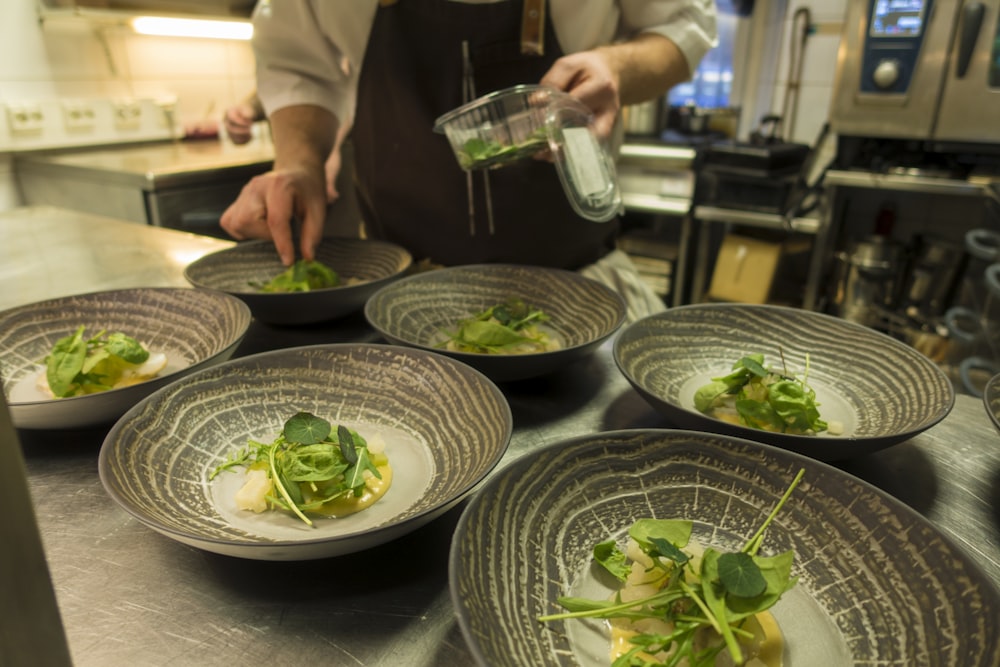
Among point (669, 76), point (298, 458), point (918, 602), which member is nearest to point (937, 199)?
point (669, 76)

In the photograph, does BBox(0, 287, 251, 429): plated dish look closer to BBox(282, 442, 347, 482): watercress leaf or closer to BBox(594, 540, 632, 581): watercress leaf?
BBox(282, 442, 347, 482): watercress leaf

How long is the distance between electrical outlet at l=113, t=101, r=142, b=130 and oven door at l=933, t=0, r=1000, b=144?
10.4 ft

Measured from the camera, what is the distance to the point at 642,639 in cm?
46

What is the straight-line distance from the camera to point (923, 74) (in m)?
2.45

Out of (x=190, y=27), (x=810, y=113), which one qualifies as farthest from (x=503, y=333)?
(x=810, y=113)

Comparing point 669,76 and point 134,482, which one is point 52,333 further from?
point 669,76

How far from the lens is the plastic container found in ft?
3.12

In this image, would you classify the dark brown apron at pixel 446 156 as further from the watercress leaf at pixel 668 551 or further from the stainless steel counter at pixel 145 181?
the stainless steel counter at pixel 145 181

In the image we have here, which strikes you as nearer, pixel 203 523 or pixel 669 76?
pixel 203 523

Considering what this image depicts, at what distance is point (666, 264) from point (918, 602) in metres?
2.83

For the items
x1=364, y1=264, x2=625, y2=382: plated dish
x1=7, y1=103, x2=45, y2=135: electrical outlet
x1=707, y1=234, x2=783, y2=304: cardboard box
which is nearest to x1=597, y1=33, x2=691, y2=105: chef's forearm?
x1=364, y1=264, x2=625, y2=382: plated dish

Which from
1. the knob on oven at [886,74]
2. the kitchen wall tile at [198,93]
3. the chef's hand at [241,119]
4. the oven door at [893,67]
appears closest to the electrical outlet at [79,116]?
the kitchen wall tile at [198,93]

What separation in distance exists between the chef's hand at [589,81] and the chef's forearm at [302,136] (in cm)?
54

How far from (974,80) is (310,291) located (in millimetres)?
2577
